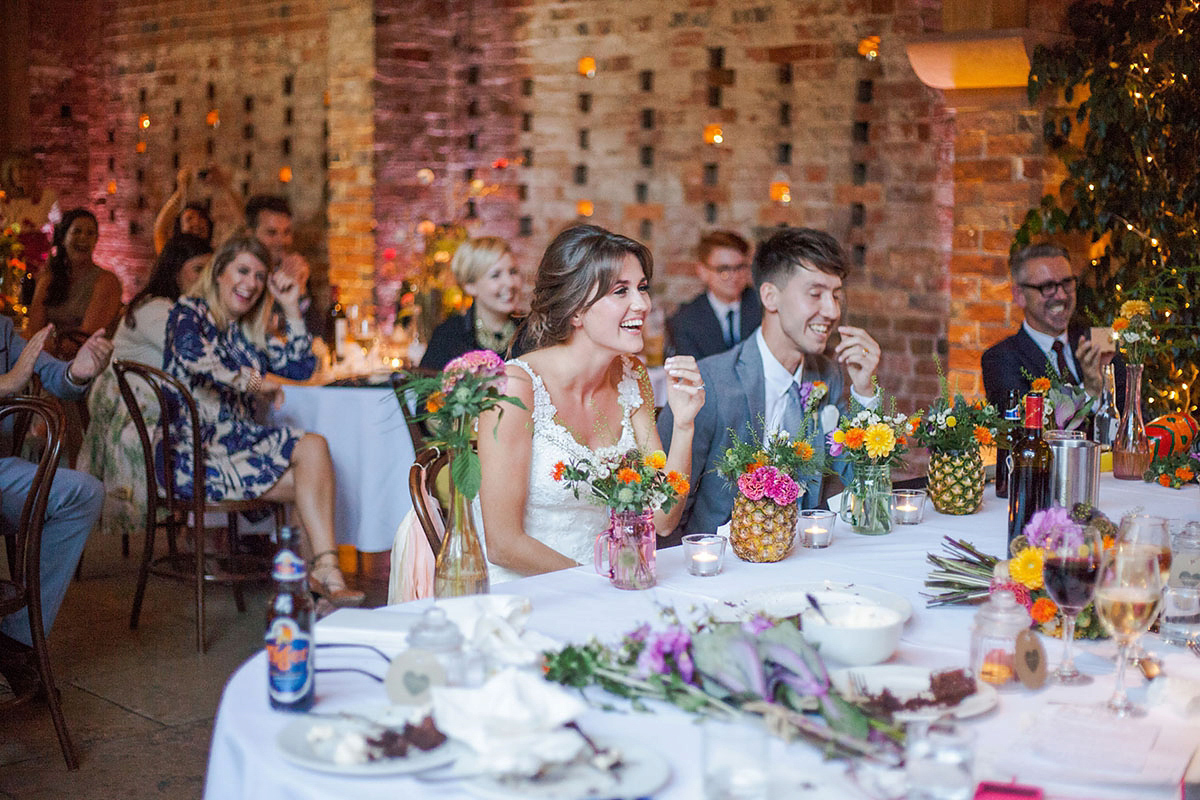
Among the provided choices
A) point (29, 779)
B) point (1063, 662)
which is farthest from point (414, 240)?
point (1063, 662)

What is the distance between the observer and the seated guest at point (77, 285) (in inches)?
258

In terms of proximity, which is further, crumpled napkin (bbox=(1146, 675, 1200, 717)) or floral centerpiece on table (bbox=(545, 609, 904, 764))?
crumpled napkin (bbox=(1146, 675, 1200, 717))

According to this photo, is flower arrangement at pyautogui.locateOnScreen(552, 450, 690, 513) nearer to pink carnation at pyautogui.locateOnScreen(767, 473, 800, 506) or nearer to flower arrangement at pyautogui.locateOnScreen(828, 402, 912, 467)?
pink carnation at pyautogui.locateOnScreen(767, 473, 800, 506)

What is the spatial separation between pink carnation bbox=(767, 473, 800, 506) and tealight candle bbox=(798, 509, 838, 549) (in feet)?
0.53

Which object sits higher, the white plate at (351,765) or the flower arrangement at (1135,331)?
the flower arrangement at (1135,331)

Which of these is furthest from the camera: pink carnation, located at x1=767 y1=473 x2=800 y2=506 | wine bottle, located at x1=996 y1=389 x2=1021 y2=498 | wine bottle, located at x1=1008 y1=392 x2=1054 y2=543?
wine bottle, located at x1=996 y1=389 x2=1021 y2=498

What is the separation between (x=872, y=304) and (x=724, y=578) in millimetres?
3879

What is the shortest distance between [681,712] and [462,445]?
572mm

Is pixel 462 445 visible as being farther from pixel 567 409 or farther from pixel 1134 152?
pixel 1134 152

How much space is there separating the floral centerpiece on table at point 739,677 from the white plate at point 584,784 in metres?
0.13

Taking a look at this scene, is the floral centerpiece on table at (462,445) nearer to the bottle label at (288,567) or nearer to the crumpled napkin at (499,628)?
the crumpled napkin at (499,628)

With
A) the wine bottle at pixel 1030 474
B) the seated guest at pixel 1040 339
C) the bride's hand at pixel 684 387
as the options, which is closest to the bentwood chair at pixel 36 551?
the bride's hand at pixel 684 387

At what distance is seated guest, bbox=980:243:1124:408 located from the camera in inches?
161

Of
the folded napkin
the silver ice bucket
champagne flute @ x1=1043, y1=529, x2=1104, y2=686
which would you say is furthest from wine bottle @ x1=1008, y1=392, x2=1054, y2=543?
the folded napkin
